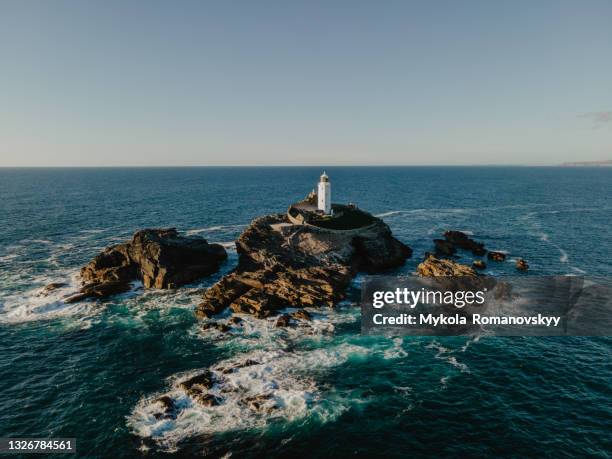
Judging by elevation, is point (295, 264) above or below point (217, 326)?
above

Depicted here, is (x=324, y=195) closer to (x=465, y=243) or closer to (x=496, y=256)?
(x=465, y=243)

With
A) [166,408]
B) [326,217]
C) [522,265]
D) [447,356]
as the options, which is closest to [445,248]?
[522,265]

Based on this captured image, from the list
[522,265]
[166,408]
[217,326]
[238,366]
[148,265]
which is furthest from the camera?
[522,265]

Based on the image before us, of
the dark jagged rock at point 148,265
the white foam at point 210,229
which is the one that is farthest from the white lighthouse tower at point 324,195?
the white foam at point 210,229

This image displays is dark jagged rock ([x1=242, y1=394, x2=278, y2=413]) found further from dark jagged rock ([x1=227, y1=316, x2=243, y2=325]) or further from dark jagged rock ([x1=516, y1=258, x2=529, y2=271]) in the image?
dark jagged rock ([x1=516, y1=258, x2=529, y2=271])

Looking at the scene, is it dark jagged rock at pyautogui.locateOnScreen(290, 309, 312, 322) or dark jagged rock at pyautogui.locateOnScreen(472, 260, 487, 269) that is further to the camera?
dark jagged rock at pyautogui.locateOnScreen(472, 260, 487, 269)

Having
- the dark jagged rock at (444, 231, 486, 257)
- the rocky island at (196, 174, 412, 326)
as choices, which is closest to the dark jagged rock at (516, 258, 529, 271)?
the dark jagged rock at (444, 231, 486, 257)

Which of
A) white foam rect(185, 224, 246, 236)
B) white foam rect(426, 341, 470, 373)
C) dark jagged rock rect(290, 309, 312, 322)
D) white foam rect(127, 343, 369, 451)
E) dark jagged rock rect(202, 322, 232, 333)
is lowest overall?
white foam rect(127, 343, 369, 451)
